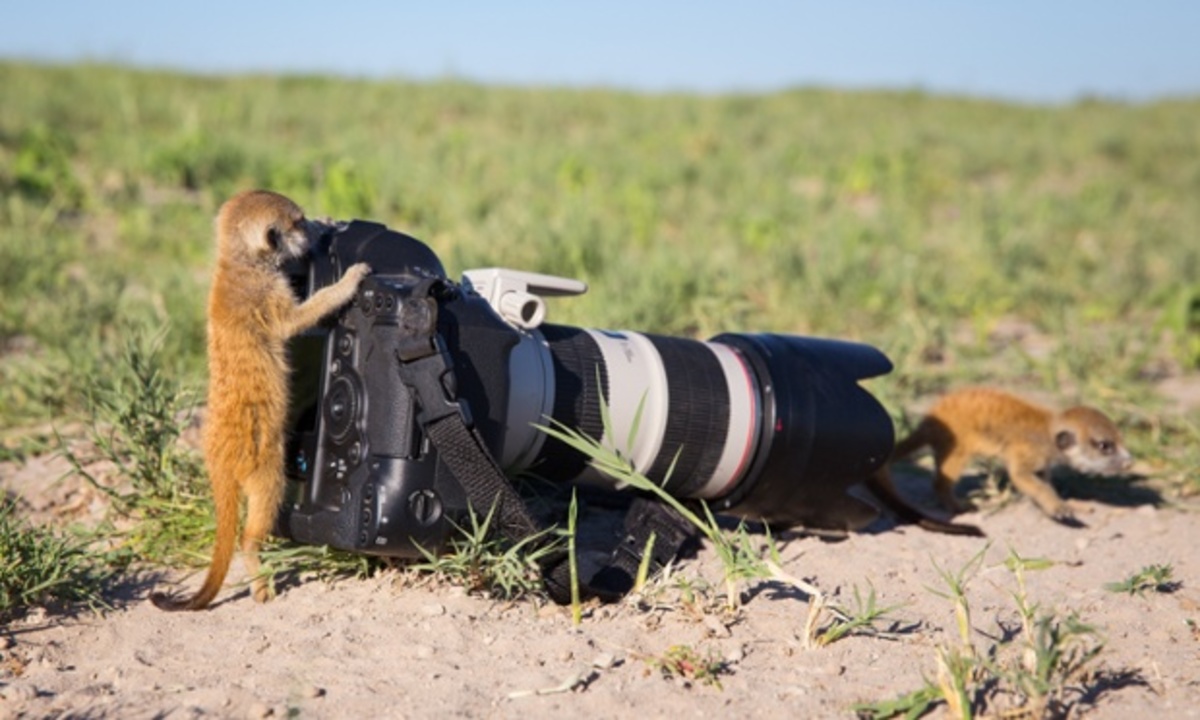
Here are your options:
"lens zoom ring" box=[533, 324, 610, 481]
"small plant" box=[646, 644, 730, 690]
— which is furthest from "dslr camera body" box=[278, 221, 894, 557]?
"small plant" box=[646, 644, 730, 690]

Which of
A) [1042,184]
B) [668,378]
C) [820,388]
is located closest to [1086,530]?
[820,388]

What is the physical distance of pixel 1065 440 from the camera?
4.45 m

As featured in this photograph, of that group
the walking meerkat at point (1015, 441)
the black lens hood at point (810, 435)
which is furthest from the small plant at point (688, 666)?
the walking meerkat at point (1015, 441)

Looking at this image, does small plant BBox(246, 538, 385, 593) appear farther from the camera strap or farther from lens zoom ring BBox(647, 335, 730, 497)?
lens zoom ring BBox(647, 335, 730, 497)

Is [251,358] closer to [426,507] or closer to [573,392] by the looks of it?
[426,507]

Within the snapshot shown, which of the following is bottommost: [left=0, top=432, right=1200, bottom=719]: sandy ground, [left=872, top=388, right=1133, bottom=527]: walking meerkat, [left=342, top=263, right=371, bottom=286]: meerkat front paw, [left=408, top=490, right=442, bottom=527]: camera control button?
[left=0, top=432, right=1200, bottom=719]: sandy ground

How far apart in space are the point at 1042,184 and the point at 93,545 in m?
9.31

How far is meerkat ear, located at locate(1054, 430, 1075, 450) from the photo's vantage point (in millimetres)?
4445

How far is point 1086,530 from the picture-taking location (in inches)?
164

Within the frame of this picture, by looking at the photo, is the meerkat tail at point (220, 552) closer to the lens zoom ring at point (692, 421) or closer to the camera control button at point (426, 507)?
the camera control button at point (426, 507)

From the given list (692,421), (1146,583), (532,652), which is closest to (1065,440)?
(1146,583)

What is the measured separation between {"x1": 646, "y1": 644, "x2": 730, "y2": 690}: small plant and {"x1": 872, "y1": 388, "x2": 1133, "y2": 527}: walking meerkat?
1.88m

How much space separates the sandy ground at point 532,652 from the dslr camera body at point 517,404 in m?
0.23

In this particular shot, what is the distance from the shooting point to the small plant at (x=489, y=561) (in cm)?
296
